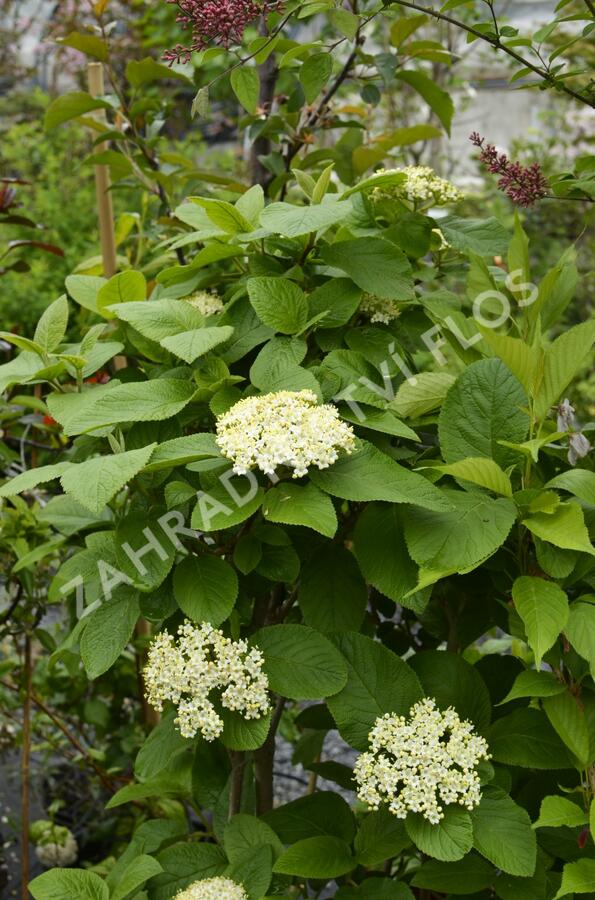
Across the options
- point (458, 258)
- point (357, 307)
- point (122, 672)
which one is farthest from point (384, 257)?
point (122, 672)

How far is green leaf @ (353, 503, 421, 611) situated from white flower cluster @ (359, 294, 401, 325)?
0.80ft

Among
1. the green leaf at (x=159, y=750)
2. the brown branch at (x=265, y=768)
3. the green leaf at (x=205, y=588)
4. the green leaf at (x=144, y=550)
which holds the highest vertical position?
the green leaf at (x=144, y=550)

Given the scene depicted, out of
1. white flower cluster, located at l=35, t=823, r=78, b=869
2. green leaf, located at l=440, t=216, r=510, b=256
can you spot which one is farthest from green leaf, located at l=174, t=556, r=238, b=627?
white flower cluster, located at l=35, t=823, r=78, b=869

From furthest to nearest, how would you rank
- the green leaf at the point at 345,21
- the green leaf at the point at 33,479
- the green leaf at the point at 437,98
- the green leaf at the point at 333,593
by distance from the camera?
1. the green leaf at the point at 437,98
2. the green leaf at the point at 345,21
3. the green leaf at the point at 333,593
4. the green leaf at the point at 33,479

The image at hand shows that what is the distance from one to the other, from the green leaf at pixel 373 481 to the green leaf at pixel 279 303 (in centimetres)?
17

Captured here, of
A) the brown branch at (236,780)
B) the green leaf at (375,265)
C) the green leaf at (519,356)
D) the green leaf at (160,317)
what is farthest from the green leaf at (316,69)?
the brown branch at (236,780)

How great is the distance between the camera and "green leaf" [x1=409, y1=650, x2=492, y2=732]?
3.30ft

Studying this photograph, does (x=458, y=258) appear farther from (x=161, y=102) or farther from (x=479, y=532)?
(x=161, y=102)

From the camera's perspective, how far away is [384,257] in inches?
41.9

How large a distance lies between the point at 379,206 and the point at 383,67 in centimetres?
43

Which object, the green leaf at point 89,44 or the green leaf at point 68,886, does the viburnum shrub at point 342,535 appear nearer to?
the green leaf at point 68,886

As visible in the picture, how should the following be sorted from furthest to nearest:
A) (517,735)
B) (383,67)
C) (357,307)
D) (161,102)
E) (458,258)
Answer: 1. (161,102)
2. (383,67)
3. (458,258)
4. (357,307)
5. (517,735)

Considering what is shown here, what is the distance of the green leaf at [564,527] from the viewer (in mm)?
839

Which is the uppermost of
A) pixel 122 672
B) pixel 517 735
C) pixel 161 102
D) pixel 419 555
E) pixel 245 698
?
pixel 161 102
